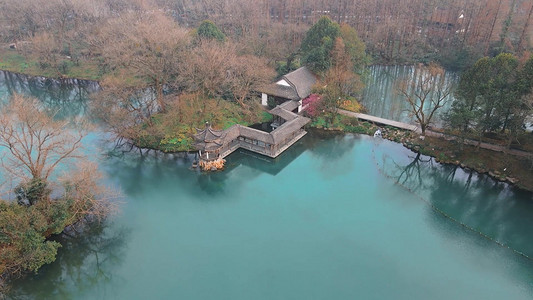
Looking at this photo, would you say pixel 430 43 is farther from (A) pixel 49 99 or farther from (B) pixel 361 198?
(A) pixel 49 99

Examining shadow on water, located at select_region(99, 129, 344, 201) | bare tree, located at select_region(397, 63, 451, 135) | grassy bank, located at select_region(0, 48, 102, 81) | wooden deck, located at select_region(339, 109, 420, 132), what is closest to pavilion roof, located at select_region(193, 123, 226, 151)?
shadow on water, located at select_region(99, 129, 344, 201)

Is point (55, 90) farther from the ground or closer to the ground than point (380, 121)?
farther from the ground

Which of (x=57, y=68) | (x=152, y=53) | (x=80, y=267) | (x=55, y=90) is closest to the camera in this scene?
(x=80, y=267)

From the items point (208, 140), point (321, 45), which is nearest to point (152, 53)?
point (208, 140)

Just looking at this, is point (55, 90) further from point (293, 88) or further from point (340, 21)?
point (340, 21)

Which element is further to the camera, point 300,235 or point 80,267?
point 300,235

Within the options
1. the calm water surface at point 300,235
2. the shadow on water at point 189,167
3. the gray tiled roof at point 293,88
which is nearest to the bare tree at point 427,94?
the calm water surface at point 300,235

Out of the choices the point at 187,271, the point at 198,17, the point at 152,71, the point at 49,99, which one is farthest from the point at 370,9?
the point at 187,271

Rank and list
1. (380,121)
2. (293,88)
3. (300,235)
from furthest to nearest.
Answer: (293,88) < (380,121) < (300,235)
